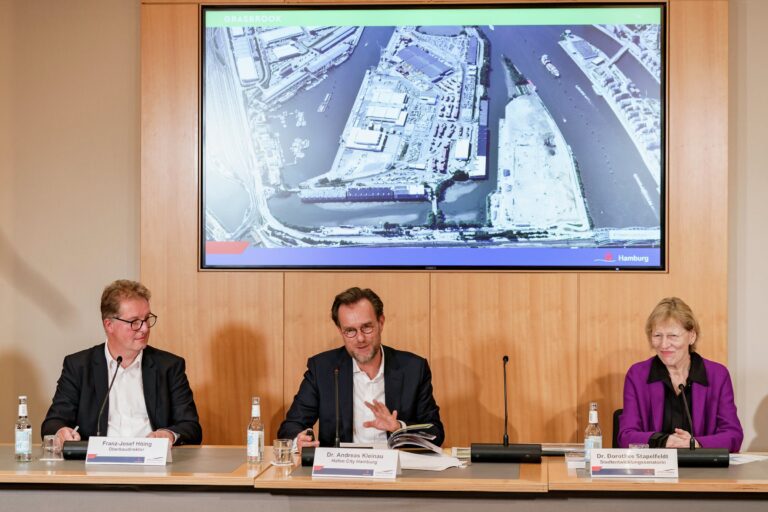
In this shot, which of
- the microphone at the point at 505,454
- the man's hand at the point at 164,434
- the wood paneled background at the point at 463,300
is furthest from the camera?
the wood paneled background at the point at 463,300

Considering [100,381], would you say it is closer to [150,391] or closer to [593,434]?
[150,391]

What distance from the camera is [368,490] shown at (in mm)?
3104

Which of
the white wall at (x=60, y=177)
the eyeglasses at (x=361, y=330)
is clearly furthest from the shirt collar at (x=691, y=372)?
the white wall at (x=60, y=177)

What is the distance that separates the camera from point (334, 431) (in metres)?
4.02

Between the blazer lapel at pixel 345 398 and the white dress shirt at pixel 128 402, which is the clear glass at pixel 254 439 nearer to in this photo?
the blazer lapel at pixel 345 398

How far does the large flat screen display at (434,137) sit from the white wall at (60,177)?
1.85 feet

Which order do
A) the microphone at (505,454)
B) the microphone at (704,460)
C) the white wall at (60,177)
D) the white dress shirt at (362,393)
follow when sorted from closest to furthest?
the microphone at (704,460), the microphone at (505,454), the white dress shirt at (362,393), the white wall at (60,177)

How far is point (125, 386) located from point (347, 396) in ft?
3.06

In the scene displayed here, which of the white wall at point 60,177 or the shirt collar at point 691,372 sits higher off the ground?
the white wall at point 60,177

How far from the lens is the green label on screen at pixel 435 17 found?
4.89 m

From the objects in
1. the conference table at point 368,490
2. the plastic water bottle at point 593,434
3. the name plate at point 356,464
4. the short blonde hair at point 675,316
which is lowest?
the conference table at point 368,490

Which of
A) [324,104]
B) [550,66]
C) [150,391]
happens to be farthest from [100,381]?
[550,66]

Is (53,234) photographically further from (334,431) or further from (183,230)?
(334,431)

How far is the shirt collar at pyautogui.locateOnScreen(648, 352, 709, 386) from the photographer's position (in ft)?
12.8
